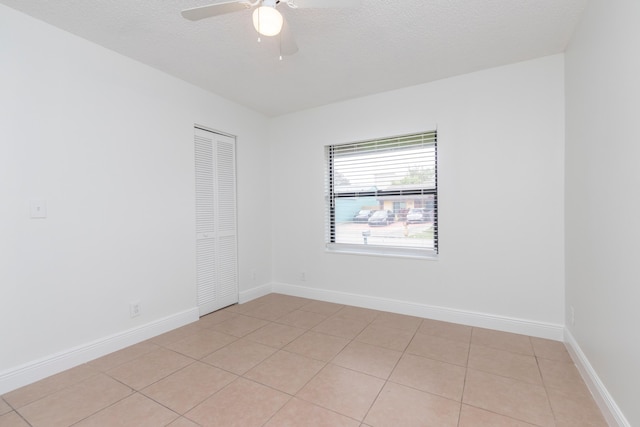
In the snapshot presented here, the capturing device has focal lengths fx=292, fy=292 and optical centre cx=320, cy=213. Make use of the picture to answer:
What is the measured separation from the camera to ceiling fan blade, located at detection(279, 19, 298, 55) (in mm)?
1858

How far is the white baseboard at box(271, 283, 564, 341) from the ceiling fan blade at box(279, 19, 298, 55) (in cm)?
281

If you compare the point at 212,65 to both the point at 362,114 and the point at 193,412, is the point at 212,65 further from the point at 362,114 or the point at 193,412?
the point at 193,412

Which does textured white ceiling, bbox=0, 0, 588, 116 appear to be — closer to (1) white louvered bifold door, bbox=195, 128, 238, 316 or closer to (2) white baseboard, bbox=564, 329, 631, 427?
(1) white louvered bifold door, bbox=195, 128, 238, 316

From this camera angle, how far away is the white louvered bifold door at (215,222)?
3391 millimetres

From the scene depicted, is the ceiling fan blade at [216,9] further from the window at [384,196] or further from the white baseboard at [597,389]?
the white baseboard at [597,389]

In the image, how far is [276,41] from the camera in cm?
239

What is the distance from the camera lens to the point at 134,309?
271cm

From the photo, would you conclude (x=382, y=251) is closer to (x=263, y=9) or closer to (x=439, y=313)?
(x=439, y=313)

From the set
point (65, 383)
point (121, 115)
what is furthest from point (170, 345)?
point (121, 115)

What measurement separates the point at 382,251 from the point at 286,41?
2.54m

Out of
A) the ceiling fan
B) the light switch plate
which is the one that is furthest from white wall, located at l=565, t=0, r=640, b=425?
the light switch plate

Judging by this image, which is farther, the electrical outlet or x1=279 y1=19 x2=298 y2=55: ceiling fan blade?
the electrical outlet

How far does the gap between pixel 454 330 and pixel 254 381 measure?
2.01 metres

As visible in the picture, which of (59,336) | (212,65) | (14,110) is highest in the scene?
(212,65)
